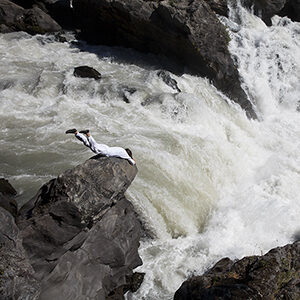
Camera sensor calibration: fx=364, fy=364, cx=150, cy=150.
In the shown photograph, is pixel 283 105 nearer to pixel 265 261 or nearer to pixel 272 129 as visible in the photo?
pixel 272 129

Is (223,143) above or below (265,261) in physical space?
below

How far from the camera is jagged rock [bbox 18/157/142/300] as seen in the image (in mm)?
6090

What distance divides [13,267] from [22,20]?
15.3 meters

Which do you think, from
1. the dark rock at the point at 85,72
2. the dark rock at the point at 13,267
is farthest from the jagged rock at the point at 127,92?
the dark rock at the point at 13,267

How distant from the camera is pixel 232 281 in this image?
5.20 metres

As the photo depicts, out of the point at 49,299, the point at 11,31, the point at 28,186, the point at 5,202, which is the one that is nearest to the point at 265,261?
the point at 49,299

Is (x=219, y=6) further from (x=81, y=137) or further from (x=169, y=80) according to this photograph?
(x=81, y=137)

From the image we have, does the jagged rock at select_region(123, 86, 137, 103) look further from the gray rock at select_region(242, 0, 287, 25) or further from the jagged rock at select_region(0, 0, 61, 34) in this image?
the gray rock at select_region(242, 0, 287, 25)

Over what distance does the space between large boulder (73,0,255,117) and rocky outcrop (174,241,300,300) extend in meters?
10.2

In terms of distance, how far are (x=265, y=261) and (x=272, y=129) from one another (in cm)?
979

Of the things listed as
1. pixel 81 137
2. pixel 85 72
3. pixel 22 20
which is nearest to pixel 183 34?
pixel 85 72

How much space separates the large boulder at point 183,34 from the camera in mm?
14578

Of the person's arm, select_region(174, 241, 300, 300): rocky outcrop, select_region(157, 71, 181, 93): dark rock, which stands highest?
Answer: select_region(174, 241, 300, 300): rocky outcrop

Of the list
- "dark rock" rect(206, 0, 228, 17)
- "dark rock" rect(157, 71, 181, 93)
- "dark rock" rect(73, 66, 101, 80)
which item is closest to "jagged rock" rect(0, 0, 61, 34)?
"dark rock" rect(73, 66, 101, 80)
